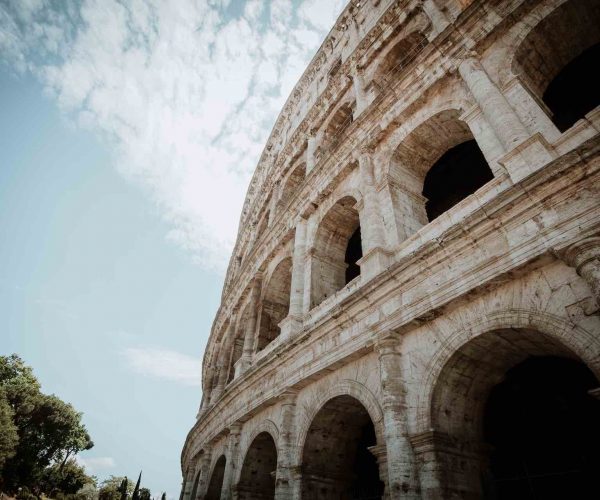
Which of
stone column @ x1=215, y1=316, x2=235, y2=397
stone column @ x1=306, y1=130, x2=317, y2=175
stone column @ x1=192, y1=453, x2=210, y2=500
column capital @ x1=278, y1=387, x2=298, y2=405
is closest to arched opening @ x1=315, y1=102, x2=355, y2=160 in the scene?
stone column @ x1=306, y1=130, x2=317, y2=175

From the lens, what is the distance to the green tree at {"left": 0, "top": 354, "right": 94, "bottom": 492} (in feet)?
74.5

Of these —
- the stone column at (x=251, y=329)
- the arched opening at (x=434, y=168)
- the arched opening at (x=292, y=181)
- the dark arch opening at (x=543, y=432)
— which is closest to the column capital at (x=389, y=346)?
the dark arch opening at (x=543, y=432)

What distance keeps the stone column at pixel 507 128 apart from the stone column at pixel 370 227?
239 centimetres

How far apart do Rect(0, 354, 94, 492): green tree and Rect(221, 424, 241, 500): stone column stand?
21.3m

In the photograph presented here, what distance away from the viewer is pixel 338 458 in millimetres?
6656

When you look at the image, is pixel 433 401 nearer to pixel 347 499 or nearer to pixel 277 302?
pixel 347 499

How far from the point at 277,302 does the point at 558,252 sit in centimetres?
859

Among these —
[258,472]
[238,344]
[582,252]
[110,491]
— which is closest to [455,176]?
[582,252]

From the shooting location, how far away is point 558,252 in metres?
3.88

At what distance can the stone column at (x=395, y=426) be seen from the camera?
4402 mm

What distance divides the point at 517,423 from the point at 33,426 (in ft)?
105

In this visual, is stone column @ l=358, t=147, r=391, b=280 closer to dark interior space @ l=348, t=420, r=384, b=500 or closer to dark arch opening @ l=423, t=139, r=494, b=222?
dark arch opening @ l=423, t=139, r=494, b=222

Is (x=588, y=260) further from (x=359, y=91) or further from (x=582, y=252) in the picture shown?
(x=359, y=91)

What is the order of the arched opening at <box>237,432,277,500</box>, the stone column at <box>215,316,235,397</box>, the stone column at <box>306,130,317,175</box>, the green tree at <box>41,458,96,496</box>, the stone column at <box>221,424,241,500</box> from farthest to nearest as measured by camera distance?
the green tree at <box>41,458,96,496</box> < the stone column at <box>215,316,235,397</box> < the stone column at <box>306,130,317,175</box> < the stone column at <box>221,424,241,500</box> < the arched opening at <box>237,432,277,500</box>
